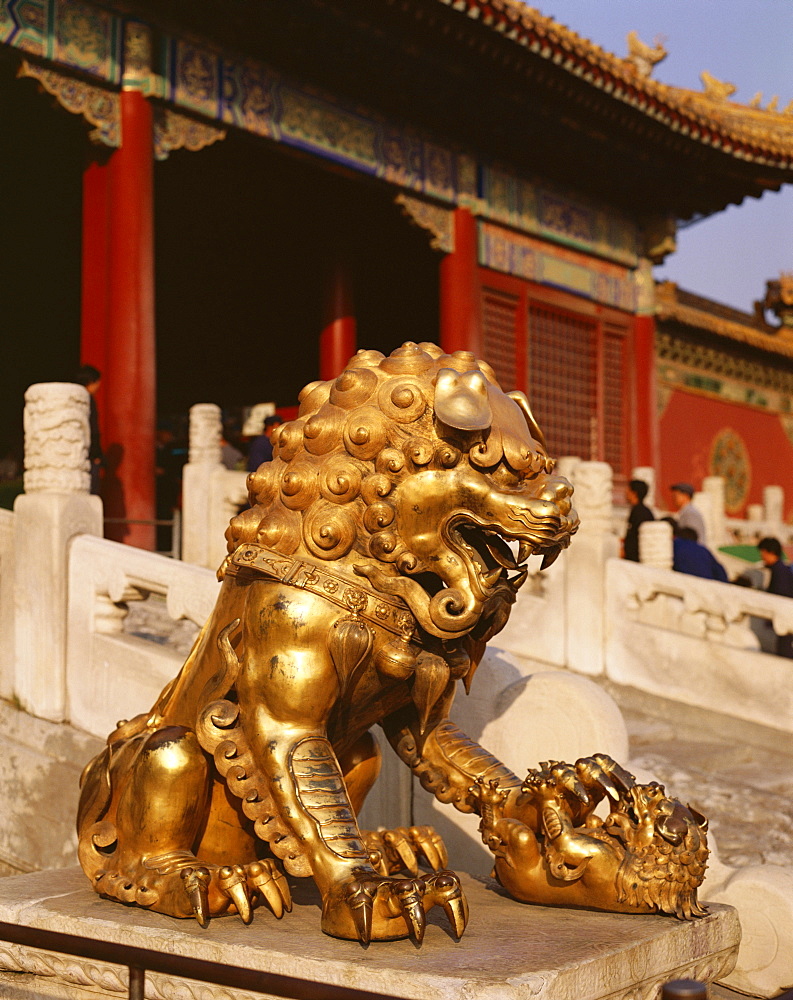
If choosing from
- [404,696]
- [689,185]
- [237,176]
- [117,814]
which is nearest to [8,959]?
[117,814]

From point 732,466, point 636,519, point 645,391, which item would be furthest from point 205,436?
point 732,466

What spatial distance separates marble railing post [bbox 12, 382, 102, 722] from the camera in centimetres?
402

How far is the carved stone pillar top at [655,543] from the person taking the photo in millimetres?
7914

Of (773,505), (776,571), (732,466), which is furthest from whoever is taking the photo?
(732,466)

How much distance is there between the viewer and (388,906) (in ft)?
5.41

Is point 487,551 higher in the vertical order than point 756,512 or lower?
lower

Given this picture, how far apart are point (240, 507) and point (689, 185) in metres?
7.88

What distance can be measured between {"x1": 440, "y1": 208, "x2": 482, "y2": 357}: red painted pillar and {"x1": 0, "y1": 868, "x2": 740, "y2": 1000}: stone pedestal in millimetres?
8866

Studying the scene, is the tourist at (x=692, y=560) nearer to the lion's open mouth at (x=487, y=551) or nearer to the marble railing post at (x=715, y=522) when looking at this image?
the marble railing post at (x=715, y=522)

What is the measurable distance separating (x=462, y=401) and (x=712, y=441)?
13.9 metres

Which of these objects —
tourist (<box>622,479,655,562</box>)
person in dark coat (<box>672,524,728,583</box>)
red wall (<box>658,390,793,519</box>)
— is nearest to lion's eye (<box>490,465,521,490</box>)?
person in dark coat (<box>672,524,728,583</box>)

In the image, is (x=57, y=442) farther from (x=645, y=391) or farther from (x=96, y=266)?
(x=645, y=391)

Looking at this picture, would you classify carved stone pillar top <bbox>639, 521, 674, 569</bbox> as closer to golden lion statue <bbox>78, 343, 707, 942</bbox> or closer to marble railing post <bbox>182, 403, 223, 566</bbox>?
marble railing post <bbox>182, 403, 223, 566</bbox>

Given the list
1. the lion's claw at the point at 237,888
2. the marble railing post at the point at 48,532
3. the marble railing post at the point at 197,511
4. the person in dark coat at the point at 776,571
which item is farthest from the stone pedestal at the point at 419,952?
the person in dark coat at the point at 776,571
